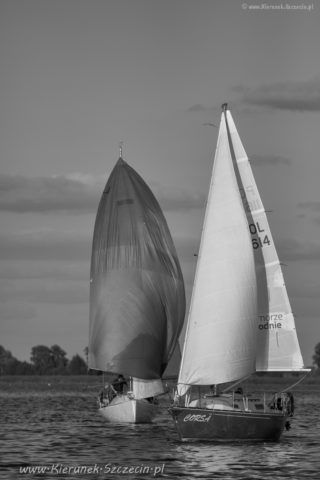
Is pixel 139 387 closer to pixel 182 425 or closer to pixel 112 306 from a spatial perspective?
pixel 112 306

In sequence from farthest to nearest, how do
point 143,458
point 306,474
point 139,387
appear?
1. point 139,387
2. point 143,458
3. point 306,474

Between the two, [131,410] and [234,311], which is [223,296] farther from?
[131,410]

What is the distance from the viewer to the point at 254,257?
163ft

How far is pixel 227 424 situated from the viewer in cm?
4641

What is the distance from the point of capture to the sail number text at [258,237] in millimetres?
49250

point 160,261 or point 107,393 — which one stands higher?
point 160,261

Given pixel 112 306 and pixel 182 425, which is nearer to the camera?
pixel 182 425

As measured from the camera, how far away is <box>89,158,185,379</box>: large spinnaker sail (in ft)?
203

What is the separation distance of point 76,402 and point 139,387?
34351 millimetres

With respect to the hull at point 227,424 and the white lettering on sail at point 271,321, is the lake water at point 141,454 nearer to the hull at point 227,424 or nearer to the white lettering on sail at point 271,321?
the hull at point 227,424

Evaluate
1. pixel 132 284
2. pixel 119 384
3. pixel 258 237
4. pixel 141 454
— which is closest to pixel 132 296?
pixel 132 284

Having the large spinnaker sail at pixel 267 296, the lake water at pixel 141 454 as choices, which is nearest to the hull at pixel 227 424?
the lake water at pixel 141 454

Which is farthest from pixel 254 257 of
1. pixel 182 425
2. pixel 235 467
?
pixel 235 467

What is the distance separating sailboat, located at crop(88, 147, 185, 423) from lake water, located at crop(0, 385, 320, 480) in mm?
2261
